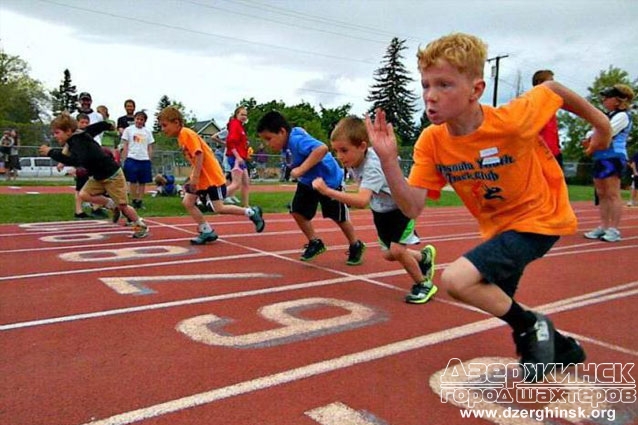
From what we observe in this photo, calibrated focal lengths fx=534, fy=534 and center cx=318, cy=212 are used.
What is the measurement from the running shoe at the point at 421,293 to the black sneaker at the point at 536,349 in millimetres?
1659

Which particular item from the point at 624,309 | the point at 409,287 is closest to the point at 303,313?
the point at 409,287

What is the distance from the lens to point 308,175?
6223 mm

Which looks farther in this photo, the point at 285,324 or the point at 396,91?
the point at 396,91

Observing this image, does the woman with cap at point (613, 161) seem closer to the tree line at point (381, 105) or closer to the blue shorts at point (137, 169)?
the blue shorts at point (137, 169)

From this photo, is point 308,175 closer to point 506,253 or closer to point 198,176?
point 198,176

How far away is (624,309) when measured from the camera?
4445 mm

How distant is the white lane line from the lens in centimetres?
247

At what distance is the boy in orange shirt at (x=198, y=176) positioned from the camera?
7117 mm

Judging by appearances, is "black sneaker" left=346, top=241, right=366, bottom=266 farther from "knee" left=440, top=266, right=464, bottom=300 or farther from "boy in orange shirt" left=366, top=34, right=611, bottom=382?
"knee" left=440, top=266, right=464, bottom=300

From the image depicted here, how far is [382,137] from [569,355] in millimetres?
1583

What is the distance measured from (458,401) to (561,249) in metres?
5.54

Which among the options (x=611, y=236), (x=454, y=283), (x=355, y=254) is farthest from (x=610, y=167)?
(x=454, y=283)

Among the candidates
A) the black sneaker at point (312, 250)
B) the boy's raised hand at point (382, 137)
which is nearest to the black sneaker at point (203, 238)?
the black sneaker at point (312, 250)

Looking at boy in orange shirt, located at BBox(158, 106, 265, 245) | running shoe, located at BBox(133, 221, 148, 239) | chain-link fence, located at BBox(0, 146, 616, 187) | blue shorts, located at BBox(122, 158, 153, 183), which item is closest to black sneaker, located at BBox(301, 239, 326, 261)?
boy in orange shirt, located at BBox(158, 106, 265, 245)
